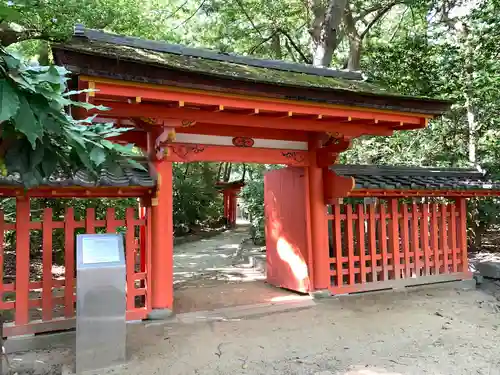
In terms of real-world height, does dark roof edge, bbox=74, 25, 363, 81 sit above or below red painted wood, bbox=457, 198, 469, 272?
above

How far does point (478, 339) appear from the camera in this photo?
15.5 feet

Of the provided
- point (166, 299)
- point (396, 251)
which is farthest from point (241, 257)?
point (166, 299)

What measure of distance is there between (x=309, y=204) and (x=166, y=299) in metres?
2.81

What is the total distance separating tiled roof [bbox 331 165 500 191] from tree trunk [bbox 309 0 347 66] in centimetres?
382

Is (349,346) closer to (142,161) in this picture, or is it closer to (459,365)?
(459,365)

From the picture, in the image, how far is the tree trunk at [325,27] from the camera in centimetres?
933

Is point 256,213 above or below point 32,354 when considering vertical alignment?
above

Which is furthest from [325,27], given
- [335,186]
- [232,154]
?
[232,154]

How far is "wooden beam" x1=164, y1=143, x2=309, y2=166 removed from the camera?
18.4 ft

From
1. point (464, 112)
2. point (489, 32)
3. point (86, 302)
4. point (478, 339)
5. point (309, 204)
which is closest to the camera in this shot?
point (86, 302)

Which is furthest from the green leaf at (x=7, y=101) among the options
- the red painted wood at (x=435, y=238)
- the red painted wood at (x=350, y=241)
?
the red painted wood at (x=435, y=238)

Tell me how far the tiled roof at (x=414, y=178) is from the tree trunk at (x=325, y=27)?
150 inches

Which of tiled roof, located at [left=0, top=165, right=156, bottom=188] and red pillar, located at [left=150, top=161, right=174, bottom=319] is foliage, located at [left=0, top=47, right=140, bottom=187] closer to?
tiled roof, located at [left=0, top=165, right=156, bottom=188]

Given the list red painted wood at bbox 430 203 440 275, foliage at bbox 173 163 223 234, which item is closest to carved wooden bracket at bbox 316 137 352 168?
red painted wood at bbox 430 203 440 275
